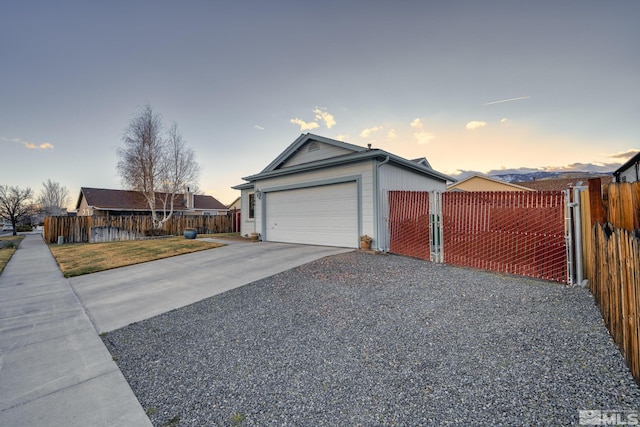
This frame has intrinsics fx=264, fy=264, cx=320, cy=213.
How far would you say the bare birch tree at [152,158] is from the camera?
19.8m

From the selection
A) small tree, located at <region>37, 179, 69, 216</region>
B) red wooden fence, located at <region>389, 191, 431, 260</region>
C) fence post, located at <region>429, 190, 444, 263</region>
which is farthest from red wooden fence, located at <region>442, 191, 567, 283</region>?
small tree, located at <region>37, 179, 69, 216</region>

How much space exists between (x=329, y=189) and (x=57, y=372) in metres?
8.43

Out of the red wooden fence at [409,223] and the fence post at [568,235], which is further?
the red wooden fence at [409,223]

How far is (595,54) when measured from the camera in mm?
7477

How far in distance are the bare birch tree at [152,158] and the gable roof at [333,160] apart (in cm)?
1114

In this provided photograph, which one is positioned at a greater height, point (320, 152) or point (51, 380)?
point (320, 152)

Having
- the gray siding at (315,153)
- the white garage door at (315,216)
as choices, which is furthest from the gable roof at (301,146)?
the white garage door at (315,216)

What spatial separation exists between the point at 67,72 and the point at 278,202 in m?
9.89

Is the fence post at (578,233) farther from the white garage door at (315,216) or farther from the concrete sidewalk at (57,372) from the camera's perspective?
the concrete sidewalk at (57,372)

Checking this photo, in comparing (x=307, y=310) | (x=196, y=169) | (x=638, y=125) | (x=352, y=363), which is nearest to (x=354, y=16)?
(x=307, y=310)

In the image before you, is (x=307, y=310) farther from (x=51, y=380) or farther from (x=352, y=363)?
(x=51, y=380)

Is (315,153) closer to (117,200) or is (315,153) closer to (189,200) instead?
(189,200)

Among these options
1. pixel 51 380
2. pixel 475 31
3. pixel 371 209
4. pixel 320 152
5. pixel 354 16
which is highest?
pixel 354 16

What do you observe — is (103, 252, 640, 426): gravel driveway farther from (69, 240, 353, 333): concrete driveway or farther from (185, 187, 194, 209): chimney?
(185, 187, 194, 209): chimney
